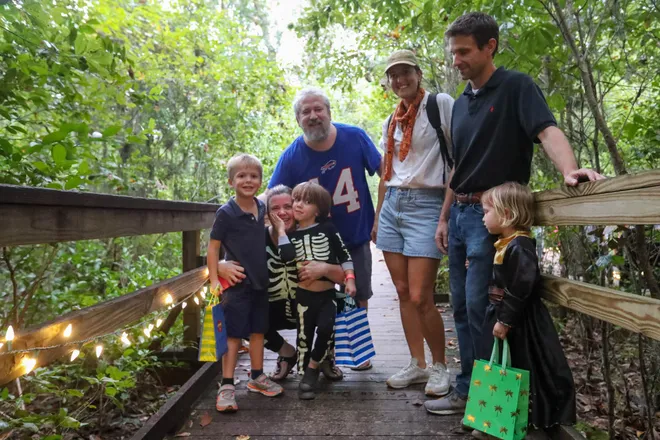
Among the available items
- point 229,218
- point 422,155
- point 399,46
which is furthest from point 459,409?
point 399,46

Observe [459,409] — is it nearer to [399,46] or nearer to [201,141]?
[399,46]

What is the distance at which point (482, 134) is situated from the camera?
8.07ft

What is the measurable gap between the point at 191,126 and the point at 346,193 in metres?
6.87

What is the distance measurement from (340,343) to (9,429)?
1908 millimetres

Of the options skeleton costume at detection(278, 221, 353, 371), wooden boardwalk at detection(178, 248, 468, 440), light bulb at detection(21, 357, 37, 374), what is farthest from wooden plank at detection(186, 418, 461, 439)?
light bulb at detection(21, 357, 37, 374)

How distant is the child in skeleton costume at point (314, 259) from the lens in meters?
3.25

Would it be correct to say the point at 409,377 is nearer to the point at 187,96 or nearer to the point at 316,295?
the point at 316,295

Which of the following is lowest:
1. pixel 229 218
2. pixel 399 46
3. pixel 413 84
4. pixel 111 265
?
pixel 111 265

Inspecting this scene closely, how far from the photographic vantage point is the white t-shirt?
9.96ft

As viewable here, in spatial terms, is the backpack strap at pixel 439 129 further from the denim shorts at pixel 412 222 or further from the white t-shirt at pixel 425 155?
the denim shorts at pixel 412 222

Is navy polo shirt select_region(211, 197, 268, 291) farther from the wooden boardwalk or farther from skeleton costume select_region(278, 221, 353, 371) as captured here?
the wooden boardwalk

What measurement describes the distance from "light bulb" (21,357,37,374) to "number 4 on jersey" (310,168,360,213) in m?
2.20

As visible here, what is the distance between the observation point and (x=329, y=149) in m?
3.62

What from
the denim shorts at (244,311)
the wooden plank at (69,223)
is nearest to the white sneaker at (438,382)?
the denim shorts at (244,311)
